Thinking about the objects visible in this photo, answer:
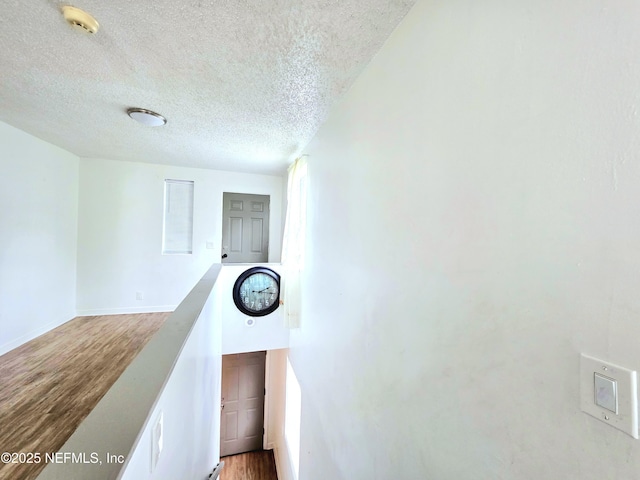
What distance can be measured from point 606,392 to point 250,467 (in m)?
5.46

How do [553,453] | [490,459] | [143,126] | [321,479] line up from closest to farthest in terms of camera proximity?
[553,453], [490,459], [321,479], [143,126]

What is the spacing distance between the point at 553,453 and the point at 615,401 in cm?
20

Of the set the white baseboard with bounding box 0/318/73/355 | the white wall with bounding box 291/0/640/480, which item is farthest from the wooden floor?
the white wall with bounding box 291/0/640/480

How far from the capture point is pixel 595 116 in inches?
21.1

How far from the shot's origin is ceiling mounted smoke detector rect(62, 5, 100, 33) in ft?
3.89

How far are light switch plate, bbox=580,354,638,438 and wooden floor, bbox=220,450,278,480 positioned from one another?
5.16 metres

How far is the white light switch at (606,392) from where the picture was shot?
496mm

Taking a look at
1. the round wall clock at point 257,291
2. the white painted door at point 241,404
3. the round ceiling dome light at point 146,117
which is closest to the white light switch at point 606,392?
the round ceiling dome light at point 146,117

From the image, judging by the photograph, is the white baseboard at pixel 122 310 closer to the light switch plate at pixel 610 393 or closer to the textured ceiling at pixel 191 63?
the textured ceiling at pixel 191 63

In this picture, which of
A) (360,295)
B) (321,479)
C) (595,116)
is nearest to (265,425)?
(321,479)

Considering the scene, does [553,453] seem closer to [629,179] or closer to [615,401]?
[615,401]

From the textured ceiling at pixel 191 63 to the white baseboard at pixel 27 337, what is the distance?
85.4 inches

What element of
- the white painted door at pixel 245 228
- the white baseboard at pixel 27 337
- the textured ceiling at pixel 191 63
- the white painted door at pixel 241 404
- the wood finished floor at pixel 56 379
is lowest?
the white painted door at pixel 241 404

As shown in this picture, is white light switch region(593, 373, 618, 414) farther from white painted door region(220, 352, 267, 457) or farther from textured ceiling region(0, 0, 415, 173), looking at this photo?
white painted door region(220, 352, 267, 457)
